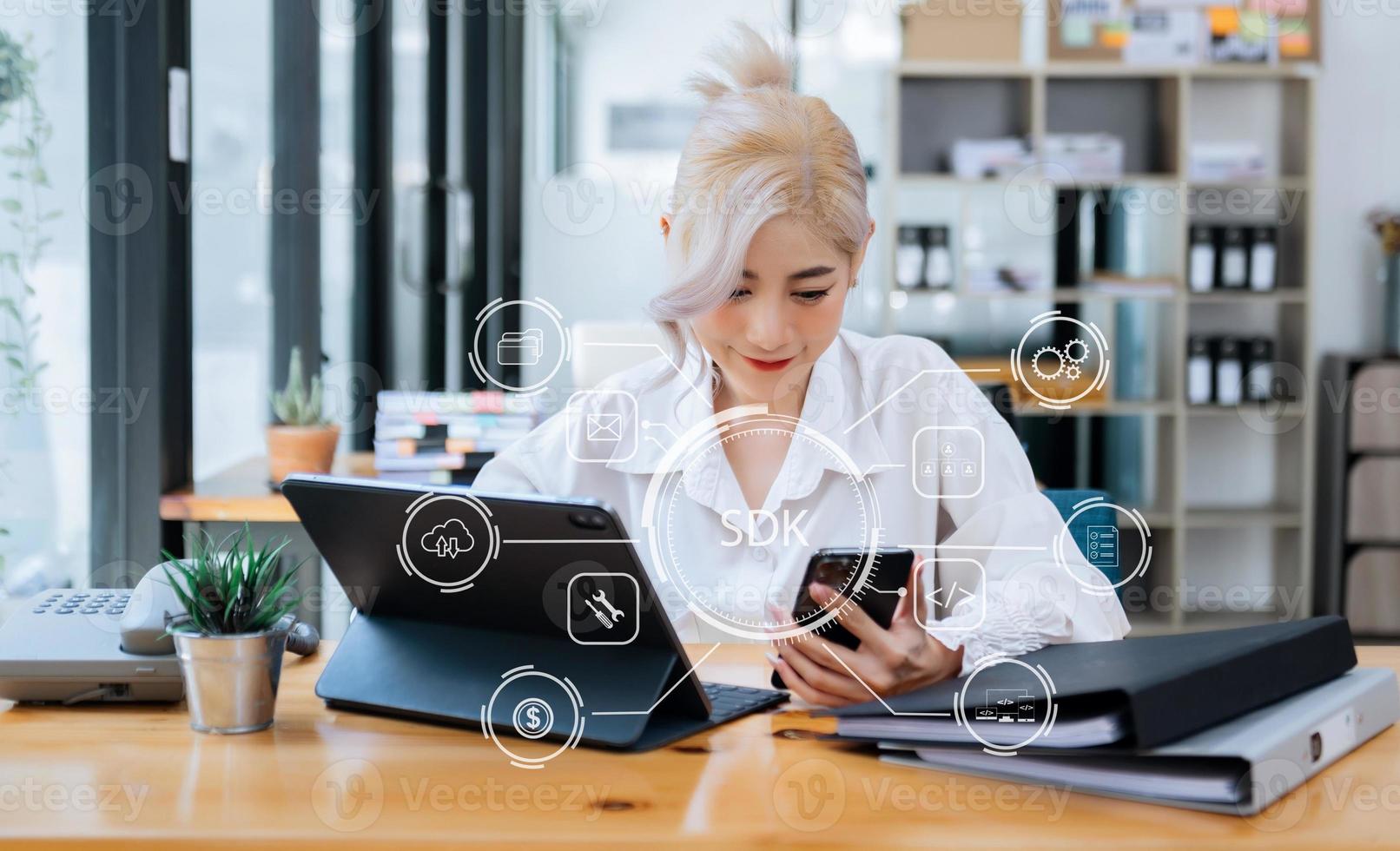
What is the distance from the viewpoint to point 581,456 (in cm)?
130

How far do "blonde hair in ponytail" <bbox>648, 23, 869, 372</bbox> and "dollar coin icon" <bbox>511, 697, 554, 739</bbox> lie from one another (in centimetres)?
33

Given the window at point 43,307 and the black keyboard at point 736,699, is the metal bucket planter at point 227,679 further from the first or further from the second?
the window at point 43,307

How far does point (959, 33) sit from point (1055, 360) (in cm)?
368

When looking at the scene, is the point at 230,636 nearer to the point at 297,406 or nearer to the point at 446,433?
the point at 446,433

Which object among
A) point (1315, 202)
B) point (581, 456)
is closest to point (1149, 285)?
point (1315, 202)

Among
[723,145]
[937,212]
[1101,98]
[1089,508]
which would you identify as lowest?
[1089,508]

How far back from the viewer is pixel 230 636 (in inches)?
37.9

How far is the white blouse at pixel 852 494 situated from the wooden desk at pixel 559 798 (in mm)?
176

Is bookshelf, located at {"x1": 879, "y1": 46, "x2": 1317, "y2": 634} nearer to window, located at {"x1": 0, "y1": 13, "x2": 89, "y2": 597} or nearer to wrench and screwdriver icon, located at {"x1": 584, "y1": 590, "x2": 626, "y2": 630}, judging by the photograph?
window, located at {"x1": 0, "y1": 13, "x2": 89, "y2": 597}

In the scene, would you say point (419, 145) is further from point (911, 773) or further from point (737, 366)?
point (911, 773)

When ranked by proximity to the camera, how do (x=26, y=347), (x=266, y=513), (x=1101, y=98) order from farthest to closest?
(x=1101, y=98), (x=266, y=513), (x=26, y=347)

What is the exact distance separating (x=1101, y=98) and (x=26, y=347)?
3864 millimetres

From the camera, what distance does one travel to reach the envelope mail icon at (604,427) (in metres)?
1.28

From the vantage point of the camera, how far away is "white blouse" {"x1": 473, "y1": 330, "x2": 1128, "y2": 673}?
105cm
